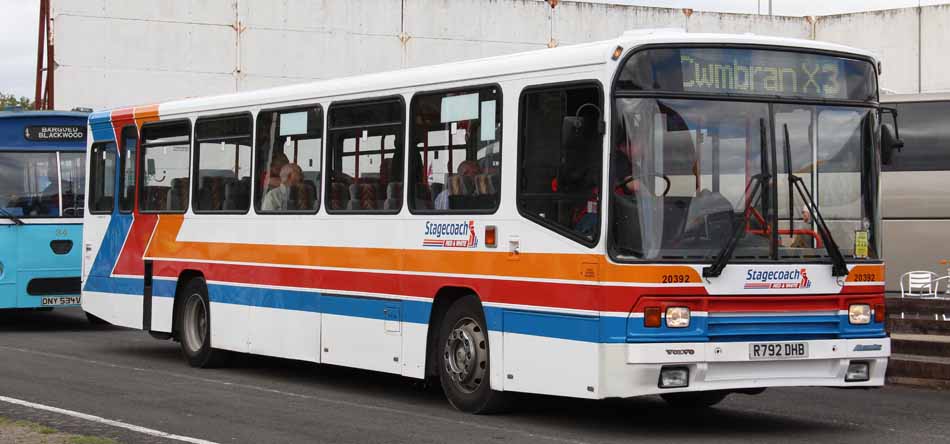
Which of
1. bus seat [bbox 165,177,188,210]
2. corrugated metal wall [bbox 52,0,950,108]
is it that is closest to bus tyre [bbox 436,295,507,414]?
bus seat [bbox 165,177,188,210]

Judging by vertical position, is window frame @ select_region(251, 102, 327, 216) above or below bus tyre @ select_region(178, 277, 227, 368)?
above

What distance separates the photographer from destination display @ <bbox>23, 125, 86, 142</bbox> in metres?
23.7

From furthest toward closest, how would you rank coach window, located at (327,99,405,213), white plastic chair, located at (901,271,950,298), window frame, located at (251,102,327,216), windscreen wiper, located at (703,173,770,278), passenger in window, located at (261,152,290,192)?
white plastic chair, located at (901,271,950,298), passenger in window, located at (261,152,290,192), window frame, located at (251,102,327,216), coach window, located at (327,99,405,213), windscreen wiper, located at (703,173,770,278)

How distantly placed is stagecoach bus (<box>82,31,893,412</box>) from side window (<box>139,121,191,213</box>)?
363 centimetres

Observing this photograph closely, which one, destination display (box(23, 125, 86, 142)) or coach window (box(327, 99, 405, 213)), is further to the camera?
destination display (box(23, 125, 86, 142))

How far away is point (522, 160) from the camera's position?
12672mm

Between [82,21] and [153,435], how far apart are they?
25.6m

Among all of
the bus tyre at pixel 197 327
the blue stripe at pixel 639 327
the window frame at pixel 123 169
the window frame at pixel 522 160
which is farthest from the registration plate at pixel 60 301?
the window frame at pixel 522 160

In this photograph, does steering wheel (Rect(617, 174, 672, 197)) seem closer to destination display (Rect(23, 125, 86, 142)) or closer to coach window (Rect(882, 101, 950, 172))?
coach window (Rect(882, 101, 950, 172))

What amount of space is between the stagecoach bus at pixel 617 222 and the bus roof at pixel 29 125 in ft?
32.2

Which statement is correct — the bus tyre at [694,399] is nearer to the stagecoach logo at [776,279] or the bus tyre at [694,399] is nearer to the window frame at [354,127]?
the stagecoach logo at [776,279]

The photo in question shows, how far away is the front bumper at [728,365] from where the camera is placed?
11484 mm

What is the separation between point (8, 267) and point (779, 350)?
14424mm

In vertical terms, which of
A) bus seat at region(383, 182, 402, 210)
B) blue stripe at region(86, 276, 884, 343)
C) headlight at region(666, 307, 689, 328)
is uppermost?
bus seat at region(383, 182, 402, 210)
